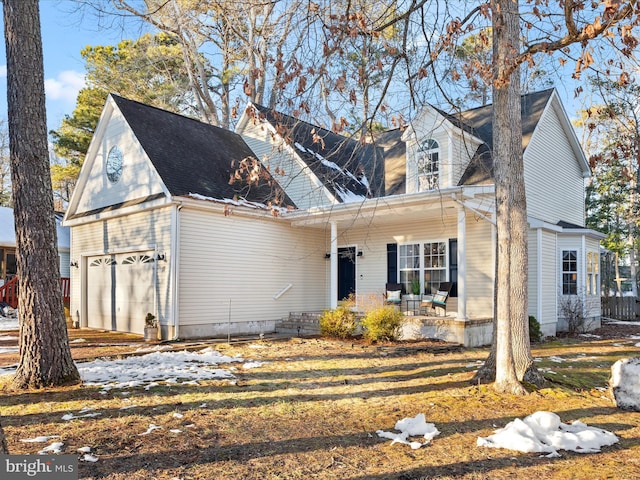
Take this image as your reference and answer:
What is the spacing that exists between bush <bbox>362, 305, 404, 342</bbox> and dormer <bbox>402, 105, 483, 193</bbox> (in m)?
4.00

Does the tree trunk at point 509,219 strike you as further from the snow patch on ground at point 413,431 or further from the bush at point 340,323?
the bush at point 340,323

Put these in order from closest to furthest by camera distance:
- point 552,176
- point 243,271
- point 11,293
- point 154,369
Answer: point 154,369 < point 243,271 < point 552,176 < point 11,293

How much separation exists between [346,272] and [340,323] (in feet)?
13.5

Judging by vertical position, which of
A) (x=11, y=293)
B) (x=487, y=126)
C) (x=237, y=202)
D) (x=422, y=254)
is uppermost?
(x=487, y=126)

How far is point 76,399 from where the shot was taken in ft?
17.5

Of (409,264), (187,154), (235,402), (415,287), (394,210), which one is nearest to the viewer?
(235,402)

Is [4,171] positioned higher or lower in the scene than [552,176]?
higher

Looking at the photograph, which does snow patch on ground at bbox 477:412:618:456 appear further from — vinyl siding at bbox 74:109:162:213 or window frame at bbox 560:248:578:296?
window frame at bbox 560:248:578:296

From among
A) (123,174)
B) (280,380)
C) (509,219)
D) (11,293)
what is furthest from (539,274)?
(11,293)

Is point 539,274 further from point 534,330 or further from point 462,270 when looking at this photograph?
point 462,270

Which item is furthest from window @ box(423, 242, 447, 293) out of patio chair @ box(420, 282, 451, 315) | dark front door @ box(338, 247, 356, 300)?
dark front door @ box(338, 247, 356, 300)

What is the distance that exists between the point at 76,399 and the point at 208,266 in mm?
6089

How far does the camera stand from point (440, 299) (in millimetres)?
11297

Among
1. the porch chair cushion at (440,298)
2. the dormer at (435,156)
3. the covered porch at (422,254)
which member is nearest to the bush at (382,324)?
the covered porch at (422,254)
